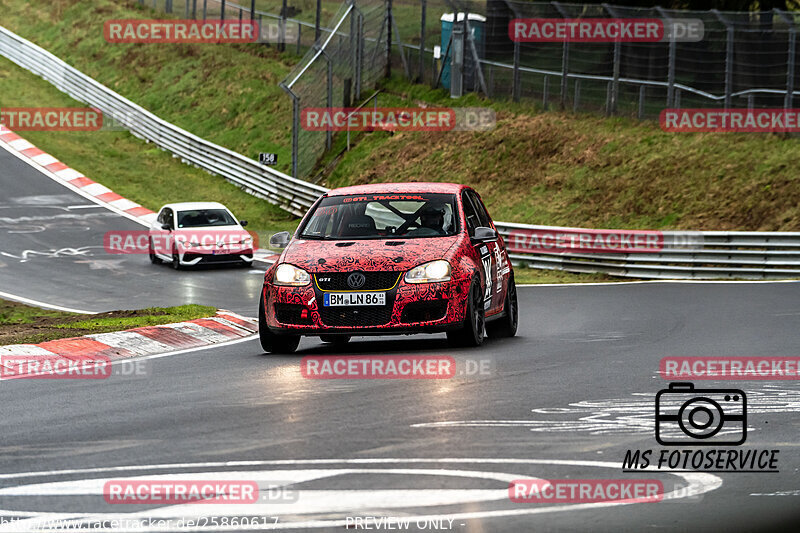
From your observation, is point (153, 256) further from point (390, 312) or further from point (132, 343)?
point (390, 312)

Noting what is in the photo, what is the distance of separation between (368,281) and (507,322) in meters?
2.70

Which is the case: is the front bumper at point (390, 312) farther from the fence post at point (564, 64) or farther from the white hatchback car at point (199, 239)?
the fence post at point (564, 64)

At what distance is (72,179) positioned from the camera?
41.8m

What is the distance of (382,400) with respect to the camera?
9398 millimetres

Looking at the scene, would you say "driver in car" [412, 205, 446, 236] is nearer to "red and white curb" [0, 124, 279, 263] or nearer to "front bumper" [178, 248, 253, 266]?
"front bumper" [178, 248, 253, 266]

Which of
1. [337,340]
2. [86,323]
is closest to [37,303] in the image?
[86,323]

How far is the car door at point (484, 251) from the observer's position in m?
13.2

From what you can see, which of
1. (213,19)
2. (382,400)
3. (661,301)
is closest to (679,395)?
(382,400)

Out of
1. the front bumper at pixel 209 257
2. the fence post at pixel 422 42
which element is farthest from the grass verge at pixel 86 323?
the fence post at pixel 422 42

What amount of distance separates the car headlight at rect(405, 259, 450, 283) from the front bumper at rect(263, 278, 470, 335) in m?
0.05

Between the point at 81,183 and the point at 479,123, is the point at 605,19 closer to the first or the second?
the point at 479,123

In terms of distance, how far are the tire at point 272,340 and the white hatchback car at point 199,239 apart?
1491 cm

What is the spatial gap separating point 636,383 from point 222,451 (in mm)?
4020

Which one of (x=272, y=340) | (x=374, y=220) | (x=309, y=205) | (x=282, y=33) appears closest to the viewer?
(x=272, y=340)
